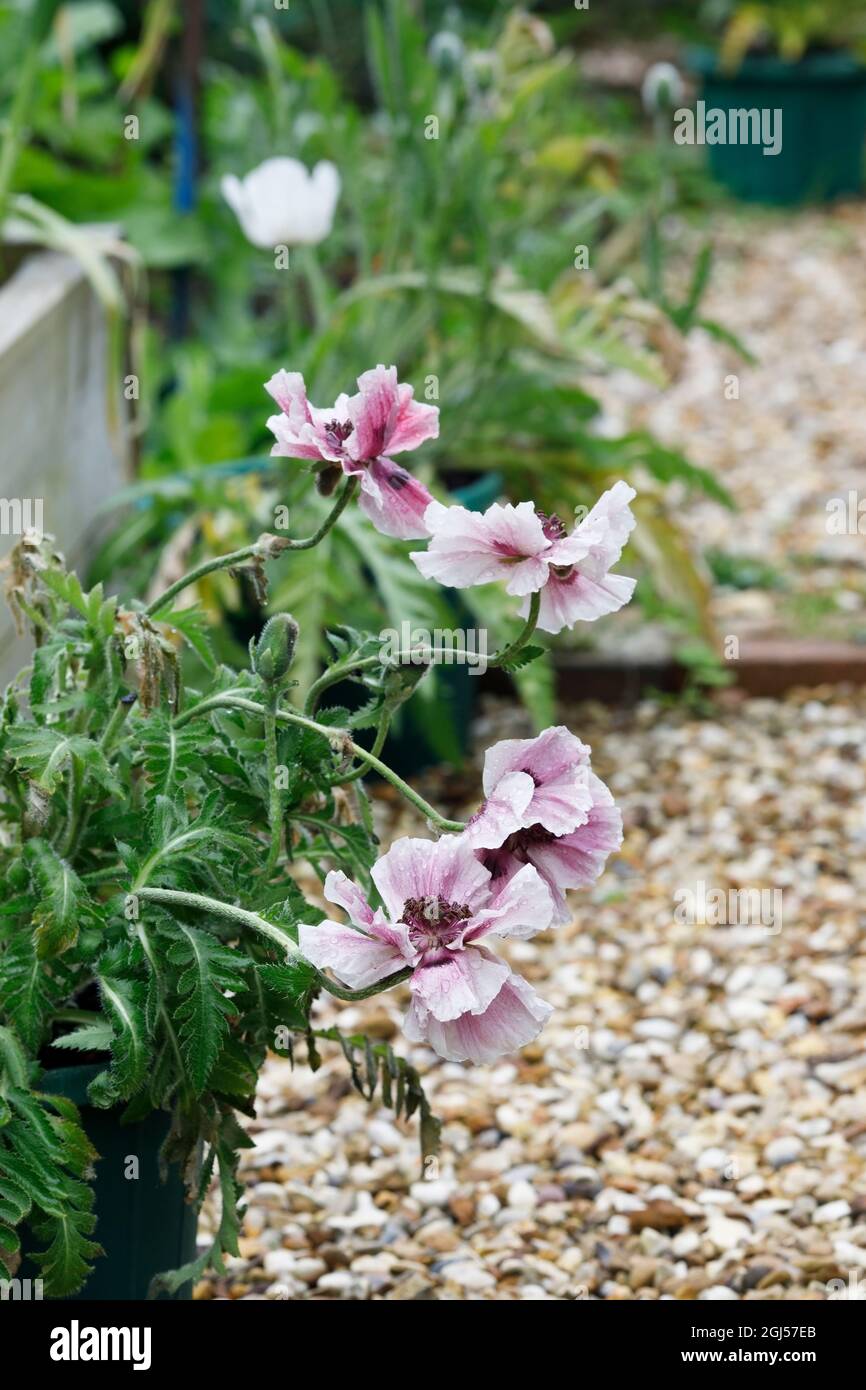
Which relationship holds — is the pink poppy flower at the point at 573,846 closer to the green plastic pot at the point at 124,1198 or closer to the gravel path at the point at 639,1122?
the green plastic pot at the point at 124,1198

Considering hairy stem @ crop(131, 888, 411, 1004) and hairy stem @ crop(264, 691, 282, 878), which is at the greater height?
hairy stem @ crop(264, 691, 282, 878)

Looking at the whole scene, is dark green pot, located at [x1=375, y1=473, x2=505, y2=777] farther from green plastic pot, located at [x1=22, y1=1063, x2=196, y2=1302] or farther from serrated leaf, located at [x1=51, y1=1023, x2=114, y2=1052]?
serrated leaf, located at [x1=51, y1=1023, x2=114, y2=1052]

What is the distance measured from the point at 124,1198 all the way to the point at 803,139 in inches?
229

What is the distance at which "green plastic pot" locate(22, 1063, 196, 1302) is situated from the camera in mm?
1422

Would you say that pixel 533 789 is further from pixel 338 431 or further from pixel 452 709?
pixel 452 709

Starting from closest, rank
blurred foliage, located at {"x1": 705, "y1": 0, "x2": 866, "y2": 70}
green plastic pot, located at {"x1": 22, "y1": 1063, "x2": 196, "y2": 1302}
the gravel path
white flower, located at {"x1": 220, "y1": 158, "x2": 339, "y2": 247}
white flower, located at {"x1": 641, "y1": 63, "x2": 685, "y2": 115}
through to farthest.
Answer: green plastic pot, located at {"x1": 22, "y1": 1063, "x2": 196, "y2": 1302}, the gravel path, white flower, located at {"x1": 220, "y1": 158, "x2": 339, "y2": 247}, white flower, located at {"x1": 641, "y1": 63, "x2": 685, "y2": 115}, blurred foliage, located at {"x1": 705, "y1": 0, "x2": 866, "y2": 70}

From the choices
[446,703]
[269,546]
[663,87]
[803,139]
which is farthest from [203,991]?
[803,139]

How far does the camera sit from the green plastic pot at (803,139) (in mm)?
6504

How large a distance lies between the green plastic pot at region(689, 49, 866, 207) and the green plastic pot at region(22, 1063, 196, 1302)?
5641 mm

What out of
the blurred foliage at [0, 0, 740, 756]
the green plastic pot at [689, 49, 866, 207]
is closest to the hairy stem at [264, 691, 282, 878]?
the blurred foliage at [0, 0, 740, 756]

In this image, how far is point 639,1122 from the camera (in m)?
2.06

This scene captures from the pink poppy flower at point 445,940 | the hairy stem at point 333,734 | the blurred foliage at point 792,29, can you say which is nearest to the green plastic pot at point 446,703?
the hairy stem at point 333,734
